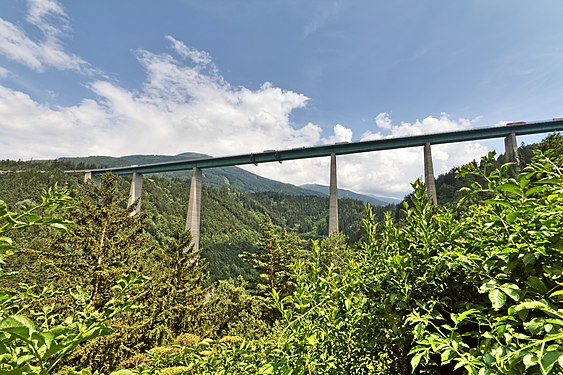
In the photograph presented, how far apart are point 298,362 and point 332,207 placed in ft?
102

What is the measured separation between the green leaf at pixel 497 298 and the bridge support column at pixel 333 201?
97.0 ft

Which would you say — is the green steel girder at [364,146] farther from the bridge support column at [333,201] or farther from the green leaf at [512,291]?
the green leaf at [512,291]

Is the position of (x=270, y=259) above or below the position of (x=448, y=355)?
below

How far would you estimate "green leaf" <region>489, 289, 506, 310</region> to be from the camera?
938 millimetres

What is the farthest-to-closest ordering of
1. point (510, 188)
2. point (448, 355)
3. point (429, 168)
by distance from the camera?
point (429, 168)
point (510, 188)
point (448, 355)

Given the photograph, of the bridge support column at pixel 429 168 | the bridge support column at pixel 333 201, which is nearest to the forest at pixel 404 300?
the bridge support column at pixel 333 201

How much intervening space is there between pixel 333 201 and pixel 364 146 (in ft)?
24.1

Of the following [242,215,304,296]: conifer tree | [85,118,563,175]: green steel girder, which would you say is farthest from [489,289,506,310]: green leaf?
[85,118,563,175]: green steel girder

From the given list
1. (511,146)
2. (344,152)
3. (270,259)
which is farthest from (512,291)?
(511,146)

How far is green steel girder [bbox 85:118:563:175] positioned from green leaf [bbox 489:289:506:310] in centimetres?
3375

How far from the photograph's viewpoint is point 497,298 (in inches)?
37.6

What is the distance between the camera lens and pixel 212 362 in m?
1.64

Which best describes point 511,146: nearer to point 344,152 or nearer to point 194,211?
point 344,152

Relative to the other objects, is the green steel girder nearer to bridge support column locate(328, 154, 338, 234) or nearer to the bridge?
the bridge
